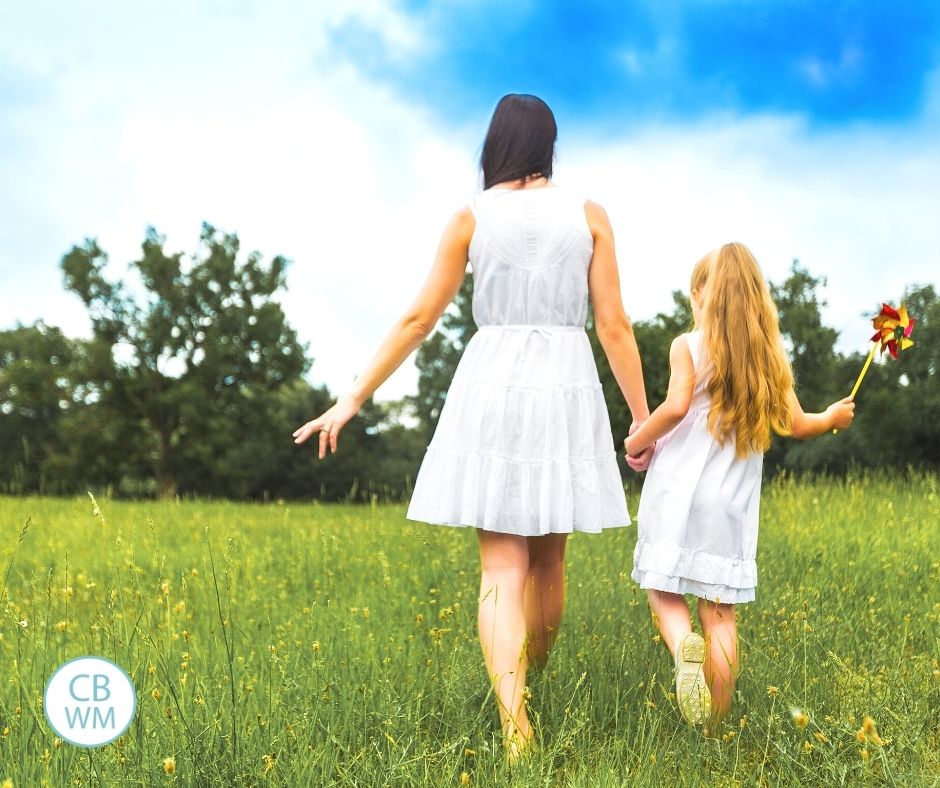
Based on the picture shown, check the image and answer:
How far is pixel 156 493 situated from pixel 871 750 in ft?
108

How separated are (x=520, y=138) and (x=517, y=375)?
85 cm

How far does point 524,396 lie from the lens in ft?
11.0

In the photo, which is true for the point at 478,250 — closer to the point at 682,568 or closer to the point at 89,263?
the point at 682,568

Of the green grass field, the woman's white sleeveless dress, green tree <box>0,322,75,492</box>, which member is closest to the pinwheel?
the green grass field

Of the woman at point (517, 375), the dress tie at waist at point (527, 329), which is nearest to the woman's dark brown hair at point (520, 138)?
the woman at point (517, 375)

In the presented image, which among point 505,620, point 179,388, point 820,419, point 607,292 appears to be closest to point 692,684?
point 505,620

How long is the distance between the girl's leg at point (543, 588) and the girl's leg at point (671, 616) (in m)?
0.36

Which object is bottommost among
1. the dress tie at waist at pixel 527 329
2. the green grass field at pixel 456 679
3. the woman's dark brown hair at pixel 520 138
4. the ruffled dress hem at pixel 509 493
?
the green grass field at pixel 456 679

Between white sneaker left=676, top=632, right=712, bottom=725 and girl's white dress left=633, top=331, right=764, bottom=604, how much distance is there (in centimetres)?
38

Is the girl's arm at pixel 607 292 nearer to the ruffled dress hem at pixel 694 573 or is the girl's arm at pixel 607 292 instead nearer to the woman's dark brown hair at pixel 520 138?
the woman's dark brown hair at pixel 520 138

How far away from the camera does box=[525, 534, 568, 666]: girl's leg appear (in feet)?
12.1

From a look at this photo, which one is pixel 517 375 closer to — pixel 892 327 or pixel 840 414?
pixel 840 414

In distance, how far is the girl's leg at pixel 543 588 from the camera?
3.69m

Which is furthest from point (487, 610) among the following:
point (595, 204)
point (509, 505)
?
point (595, 204)
